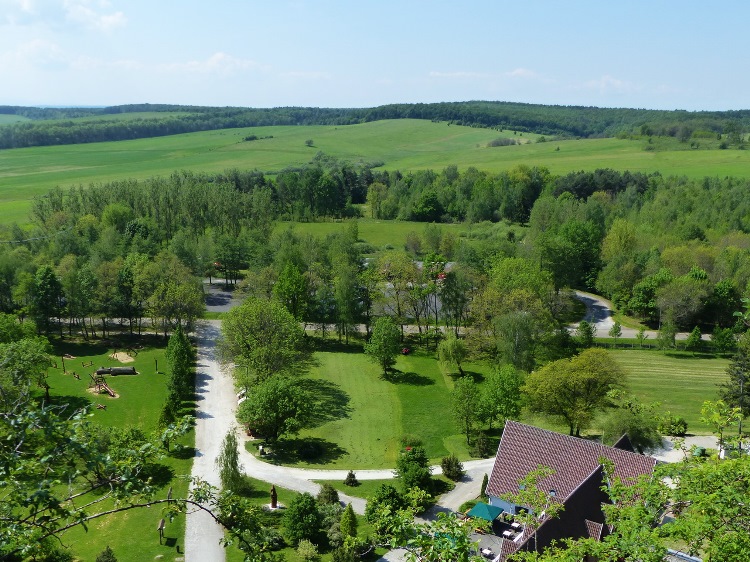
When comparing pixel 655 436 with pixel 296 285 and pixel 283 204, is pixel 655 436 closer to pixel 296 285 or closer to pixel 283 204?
pixel 296 285

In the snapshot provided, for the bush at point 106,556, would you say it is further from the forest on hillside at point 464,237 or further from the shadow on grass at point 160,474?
the forest on hillside at point 464,237

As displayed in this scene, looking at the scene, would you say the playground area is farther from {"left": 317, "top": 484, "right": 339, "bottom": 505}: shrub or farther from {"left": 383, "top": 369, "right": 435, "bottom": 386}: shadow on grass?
{"left": 383, "top": 369, "right": 435, "bottom": 386}: shadow on grass

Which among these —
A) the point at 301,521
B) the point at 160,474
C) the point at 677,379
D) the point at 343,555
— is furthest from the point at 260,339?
the point at 677,379

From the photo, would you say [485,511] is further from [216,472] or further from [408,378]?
[408,378]

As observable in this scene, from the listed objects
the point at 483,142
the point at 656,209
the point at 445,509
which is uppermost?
the point at 483,142

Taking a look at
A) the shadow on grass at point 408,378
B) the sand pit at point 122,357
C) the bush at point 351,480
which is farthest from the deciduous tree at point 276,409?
the sand pit at point 122,357

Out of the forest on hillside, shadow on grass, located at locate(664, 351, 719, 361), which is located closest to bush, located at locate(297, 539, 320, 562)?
the forest on hillside

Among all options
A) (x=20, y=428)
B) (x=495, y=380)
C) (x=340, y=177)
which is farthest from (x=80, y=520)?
(x=340, y=177)
